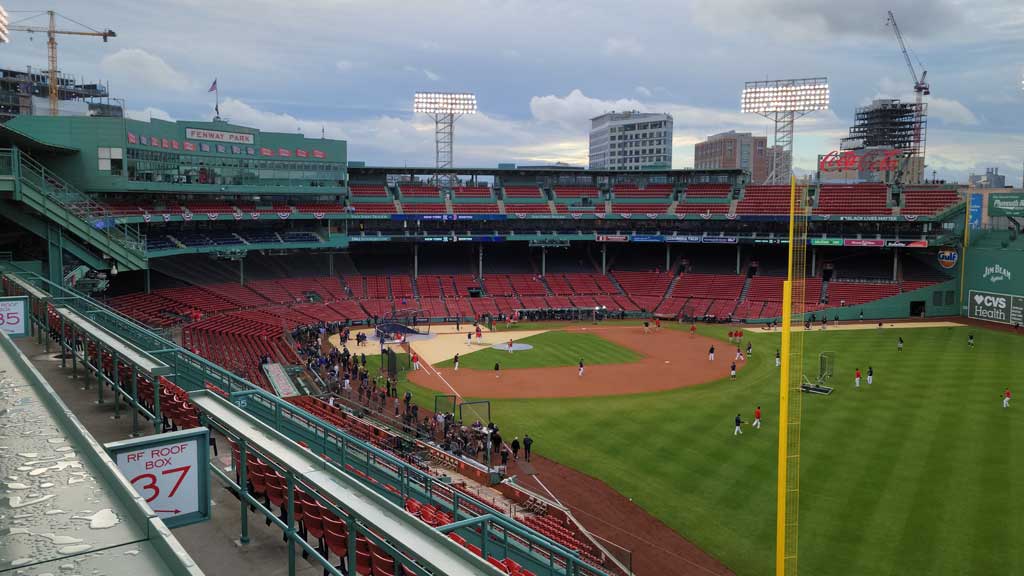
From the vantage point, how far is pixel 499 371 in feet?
130

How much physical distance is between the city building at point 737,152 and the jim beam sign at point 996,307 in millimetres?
100790

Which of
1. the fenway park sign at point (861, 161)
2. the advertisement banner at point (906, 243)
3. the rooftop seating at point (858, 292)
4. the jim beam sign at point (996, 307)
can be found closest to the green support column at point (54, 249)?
the rooftop seating at point (858, 292)

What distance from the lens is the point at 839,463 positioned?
Result: 2445 cm

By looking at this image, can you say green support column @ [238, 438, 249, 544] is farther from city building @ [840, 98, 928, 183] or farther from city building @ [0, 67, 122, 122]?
city building @ [840, 98, 928, 183]

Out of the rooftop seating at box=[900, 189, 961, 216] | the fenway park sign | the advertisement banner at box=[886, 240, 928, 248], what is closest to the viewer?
the advertisement banner at box=[886, 240, 928, 248]

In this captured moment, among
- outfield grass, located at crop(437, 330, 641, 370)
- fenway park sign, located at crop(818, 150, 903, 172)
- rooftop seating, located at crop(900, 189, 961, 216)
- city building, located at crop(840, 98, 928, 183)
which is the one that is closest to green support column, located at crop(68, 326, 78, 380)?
outfield grass, located at crop(437, 330, 641, 370)

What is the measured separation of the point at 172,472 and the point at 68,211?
27.9 metres

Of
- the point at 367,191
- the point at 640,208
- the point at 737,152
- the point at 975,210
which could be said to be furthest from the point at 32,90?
the point at 737,152

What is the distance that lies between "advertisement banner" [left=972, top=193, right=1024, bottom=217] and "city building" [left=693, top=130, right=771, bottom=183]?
321ft

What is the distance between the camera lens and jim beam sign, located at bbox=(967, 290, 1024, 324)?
5450 centimetres

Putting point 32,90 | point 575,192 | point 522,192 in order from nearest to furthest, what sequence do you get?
1. point 522,192
2. point 575,192
3. point 32,90

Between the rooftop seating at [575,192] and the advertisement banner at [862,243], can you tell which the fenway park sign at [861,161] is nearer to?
the advertisement banner at [862,243]

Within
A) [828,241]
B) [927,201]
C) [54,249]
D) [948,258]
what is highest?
[927,201]

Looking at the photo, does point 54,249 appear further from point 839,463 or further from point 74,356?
point 839,463
